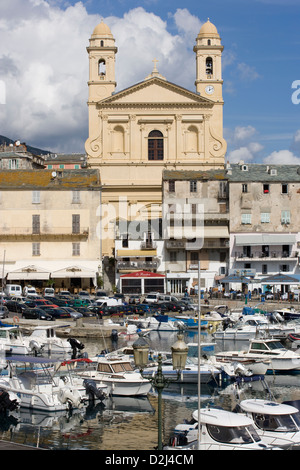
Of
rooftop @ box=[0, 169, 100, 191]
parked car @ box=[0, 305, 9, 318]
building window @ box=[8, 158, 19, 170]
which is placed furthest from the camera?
building window @ box=[8, 158, 19, 170]

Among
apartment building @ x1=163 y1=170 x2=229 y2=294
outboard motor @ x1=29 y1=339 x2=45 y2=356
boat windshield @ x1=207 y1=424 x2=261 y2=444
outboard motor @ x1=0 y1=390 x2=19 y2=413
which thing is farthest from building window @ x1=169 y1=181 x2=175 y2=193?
boat windshield @ x1=207 y1=424 x2=261 y2=444

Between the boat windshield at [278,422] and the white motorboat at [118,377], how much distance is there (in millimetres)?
8833

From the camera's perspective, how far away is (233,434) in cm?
2152

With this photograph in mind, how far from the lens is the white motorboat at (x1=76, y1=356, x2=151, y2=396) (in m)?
31.8

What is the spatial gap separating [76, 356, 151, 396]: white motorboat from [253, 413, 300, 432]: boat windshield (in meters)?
8.83

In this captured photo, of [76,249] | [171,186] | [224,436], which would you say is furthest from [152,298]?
[224,436]

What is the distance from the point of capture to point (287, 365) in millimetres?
38656

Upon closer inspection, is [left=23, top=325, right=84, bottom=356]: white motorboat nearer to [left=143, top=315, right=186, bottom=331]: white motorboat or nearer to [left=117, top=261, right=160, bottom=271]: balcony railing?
[left=143, top=315, right=186, bottom=331]: white motorboat

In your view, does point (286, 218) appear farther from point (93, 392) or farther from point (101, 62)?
point (93, 392)

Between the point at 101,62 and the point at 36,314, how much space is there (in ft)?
156

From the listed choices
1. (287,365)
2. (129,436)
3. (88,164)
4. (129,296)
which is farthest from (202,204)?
(129,436)

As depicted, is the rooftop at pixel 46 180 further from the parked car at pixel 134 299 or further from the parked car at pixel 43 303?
the parked car at pixel 43 303
